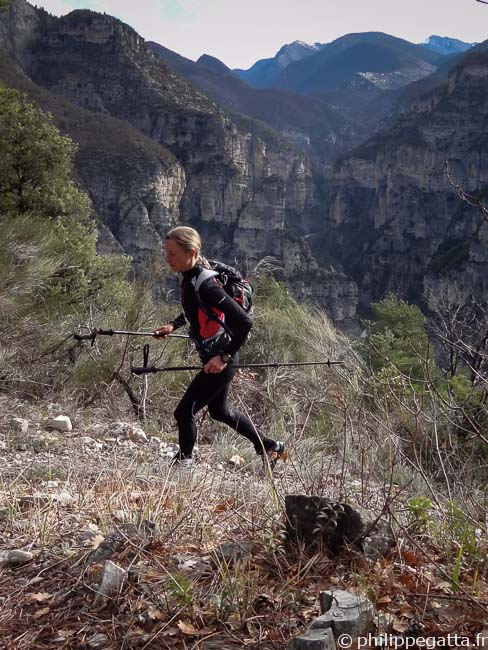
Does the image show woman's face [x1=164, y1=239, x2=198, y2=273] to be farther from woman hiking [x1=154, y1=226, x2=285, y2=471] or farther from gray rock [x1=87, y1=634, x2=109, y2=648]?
gray rock [x1=87, y1=634, x2=109, y2=648]

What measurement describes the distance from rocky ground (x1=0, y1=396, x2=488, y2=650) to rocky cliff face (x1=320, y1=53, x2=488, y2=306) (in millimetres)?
63834

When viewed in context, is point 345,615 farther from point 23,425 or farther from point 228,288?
point 23,425

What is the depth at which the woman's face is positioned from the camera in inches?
114

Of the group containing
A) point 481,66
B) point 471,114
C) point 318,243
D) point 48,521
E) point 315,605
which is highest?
point 481,66

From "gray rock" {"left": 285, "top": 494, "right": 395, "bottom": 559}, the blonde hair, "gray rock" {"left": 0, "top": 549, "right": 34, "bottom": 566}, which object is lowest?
"gray rock" {"left": 0, "top": 549, "right": 34, "bottom": 566}

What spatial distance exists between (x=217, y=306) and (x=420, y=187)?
261 ft

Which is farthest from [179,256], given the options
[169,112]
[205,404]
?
[169,112]

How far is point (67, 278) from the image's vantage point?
7.00 meters

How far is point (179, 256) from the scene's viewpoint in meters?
2.90

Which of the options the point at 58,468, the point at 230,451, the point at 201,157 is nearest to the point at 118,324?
the point at 230,451

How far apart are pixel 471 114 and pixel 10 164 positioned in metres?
78.9

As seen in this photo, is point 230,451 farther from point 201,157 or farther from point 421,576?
point 201,157

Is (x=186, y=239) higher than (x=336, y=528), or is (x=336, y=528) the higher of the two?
(x=186, y=239)

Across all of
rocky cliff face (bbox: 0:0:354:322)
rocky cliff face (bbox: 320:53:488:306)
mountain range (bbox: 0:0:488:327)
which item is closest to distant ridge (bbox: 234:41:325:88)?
mountain range (bbox: 0:0:488:327)
